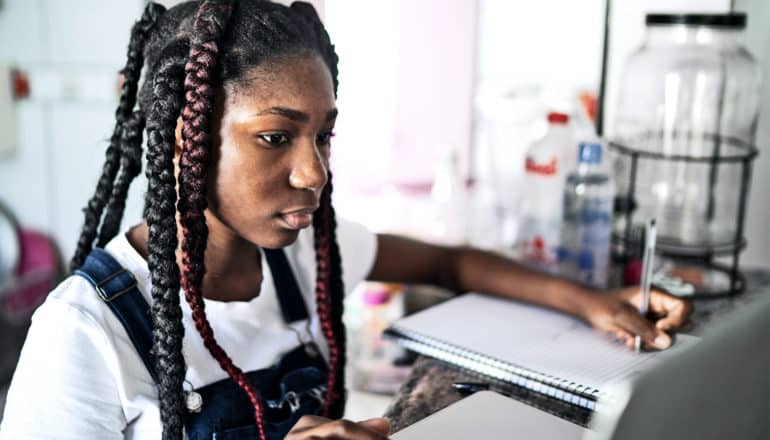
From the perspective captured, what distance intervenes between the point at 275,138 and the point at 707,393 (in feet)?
1.59

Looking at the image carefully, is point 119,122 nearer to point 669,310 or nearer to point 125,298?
point 125,298

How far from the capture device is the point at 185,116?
787 mm

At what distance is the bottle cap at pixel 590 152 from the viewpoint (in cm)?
123

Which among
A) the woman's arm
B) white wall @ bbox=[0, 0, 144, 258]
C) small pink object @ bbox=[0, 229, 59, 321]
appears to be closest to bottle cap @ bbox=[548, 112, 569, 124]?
the woman's arm

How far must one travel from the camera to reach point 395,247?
3.83ft

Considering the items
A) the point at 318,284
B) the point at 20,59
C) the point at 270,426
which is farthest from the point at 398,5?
the point at 20,59

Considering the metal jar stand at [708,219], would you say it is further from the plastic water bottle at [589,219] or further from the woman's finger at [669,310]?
the woman's finger at [669,310]

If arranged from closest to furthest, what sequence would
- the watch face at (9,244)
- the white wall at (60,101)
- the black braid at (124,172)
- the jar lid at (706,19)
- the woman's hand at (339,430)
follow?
the woman's hand at (339,430) < the black braid at (124,172) < the jar lid at (706,19) < the white wall at (60,101) < the watch face at (9,244)

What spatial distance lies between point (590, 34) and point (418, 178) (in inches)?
17.6

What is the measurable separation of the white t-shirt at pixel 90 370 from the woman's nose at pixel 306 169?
0.20 meters

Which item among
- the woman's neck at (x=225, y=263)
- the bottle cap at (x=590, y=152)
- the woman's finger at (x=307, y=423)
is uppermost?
the bottle cap at (x=590, y=152)

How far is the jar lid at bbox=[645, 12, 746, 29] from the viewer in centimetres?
116

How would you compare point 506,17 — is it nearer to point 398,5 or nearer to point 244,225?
point 398,5

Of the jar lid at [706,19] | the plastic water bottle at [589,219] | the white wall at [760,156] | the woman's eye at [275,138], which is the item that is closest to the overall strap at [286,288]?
the woman's eye at [275,138]
